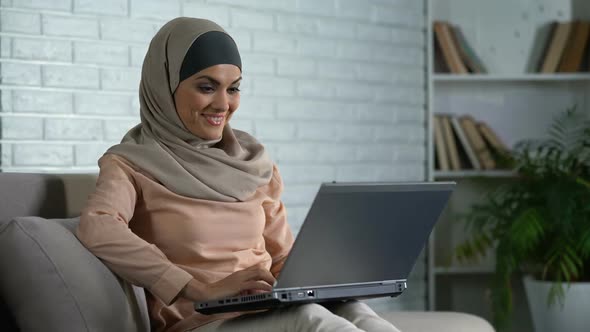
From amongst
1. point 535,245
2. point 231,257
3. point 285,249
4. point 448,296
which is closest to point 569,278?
point 535,245

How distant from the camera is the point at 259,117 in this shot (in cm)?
358

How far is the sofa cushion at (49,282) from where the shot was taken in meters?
1.68

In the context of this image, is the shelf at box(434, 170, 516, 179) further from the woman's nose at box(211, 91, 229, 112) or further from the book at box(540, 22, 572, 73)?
the woman's nose at box(211, 91, 229, 112)

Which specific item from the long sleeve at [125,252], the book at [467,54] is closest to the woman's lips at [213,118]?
the long sleeve at [125,252]

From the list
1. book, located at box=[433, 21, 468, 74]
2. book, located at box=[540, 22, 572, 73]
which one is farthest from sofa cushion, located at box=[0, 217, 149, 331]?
book, located at box=[540, 22, 572, 73]

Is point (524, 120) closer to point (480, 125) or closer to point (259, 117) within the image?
point (480, 125)

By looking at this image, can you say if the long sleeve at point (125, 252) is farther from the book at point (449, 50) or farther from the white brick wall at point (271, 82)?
the book at point (449, 50)

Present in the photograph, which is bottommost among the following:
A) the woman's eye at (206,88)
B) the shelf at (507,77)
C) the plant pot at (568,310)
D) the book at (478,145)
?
the plant pot at (568,310)

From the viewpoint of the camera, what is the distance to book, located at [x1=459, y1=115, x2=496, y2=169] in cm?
414

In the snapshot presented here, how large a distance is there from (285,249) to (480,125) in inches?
85.5

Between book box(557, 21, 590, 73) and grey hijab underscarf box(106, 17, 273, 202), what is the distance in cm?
246

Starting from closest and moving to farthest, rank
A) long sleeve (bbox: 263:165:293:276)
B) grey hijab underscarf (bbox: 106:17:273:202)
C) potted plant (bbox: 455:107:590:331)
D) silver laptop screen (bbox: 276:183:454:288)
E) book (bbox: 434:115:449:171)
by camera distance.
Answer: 1. silver laptop screen (bbox: 276:183:454:288)
2. grey hijab underscarf (bbox: 106:17:273:202)
3. long sleeve (bbox: 263:165:293:276)
4. potted plant (bbox: 455:107:590:331)
5. book (bbox: 434:115:449:171)

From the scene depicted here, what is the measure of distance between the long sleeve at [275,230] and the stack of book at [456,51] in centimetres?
213

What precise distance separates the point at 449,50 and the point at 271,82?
1.00 metres
